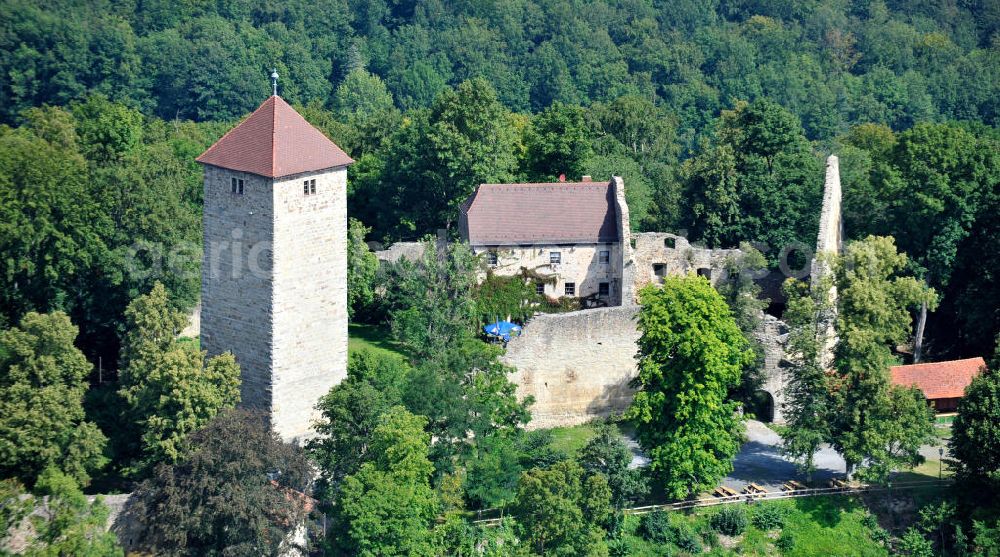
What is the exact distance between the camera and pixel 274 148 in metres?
50.8

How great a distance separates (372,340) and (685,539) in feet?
45.3

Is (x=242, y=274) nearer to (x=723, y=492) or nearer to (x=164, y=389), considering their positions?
(x=164, y=389)

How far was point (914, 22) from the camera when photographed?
116500 mm

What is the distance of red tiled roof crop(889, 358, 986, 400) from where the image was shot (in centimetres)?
5791

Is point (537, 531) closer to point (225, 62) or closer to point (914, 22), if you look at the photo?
point (225, 62)

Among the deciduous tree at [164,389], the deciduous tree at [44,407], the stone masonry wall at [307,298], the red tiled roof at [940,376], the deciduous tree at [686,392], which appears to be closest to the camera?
the deciduous tree at [44,407]

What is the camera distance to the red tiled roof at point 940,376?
190ft

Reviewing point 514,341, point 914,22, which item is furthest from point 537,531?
point 914,22

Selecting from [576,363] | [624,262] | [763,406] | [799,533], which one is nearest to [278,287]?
[576,363]

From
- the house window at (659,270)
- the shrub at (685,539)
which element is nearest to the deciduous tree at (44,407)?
the shrub at (685,539)

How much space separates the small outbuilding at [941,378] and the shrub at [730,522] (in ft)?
27.9

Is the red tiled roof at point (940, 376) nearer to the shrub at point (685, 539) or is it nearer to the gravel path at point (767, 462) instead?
the gravel path at point (767, 462)

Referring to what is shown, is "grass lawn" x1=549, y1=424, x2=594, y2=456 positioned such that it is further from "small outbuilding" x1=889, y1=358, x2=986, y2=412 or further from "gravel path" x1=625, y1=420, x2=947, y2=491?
"small outbuilding" x1=889, y1=358, x2=986, y2=412

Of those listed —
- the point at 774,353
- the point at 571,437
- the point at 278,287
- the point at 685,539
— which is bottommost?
the point at 685,539
